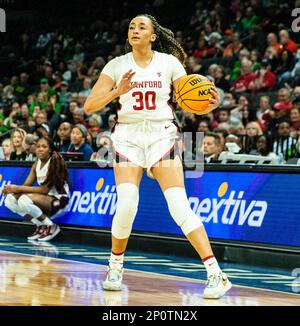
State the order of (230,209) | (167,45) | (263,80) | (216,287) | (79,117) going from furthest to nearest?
(79,117)
(263,80)
(230,209)
(167,45)
(216,287)

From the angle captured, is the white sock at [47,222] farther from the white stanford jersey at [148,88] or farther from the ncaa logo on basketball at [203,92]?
the ncaa logo on basketball at [203,92]

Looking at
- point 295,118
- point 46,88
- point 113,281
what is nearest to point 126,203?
point 113,281

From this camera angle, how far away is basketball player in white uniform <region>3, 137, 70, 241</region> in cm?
1393

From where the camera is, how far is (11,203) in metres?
14.3

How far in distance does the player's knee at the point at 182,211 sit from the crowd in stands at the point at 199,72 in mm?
2915

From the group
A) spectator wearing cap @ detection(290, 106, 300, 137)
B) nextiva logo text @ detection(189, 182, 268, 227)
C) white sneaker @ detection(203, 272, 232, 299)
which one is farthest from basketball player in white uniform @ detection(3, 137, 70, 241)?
white sneaker @ detection(203, 272, 232, 299)

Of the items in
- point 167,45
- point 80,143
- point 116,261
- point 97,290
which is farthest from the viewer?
point 80,143

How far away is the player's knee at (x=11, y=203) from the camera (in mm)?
14273

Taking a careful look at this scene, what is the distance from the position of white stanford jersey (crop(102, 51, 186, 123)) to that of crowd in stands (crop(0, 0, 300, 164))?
248 cm

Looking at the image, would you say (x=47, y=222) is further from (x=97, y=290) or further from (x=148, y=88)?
(x=148, y=88)

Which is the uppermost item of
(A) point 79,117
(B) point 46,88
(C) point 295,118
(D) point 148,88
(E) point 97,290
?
(B) point 46,88

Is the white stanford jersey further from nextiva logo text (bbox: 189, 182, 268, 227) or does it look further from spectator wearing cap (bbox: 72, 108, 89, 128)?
spectator wearing cap (bbox: 72, 108, 89, 128)

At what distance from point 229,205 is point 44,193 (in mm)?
3884
